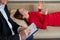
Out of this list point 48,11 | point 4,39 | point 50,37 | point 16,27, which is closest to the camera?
point 4,39

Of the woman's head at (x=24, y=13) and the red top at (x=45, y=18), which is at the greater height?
the woman's head at (x=24, y=13)

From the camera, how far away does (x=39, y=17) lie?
A: 2.71m

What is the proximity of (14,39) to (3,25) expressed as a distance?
0.58 ft

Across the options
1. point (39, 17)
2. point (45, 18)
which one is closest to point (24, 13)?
point (39, 17)

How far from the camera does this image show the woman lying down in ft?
8.54

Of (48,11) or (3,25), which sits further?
(48,11)

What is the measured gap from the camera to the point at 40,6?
281 cm

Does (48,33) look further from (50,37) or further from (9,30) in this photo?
(9,30)

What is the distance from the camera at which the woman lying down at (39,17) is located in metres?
2.60

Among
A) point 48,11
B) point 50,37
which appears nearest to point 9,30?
point 50,37

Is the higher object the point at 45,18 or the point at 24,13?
the point at 24,13

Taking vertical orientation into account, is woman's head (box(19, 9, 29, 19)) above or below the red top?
above

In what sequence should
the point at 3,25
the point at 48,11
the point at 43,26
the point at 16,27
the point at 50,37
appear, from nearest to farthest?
1. the point at 3,25
2. the point at 16,27
3. the point at 50,37
4. the point at 43,26
5. the point at 48,11

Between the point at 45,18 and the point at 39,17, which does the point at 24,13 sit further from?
the point at 45,18
